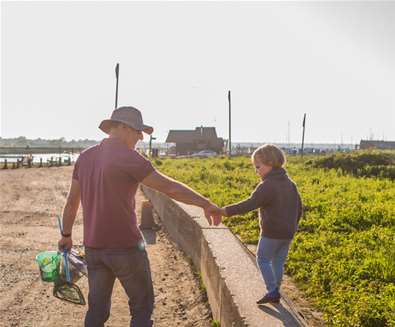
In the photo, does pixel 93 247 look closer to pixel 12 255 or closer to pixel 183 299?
pixel 183 299

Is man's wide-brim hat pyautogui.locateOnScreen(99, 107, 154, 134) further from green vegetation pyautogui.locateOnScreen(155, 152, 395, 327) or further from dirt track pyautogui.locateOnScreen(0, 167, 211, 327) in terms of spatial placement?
dirt track pyautogui.locateOnScreen(0, 167, 211, 327)

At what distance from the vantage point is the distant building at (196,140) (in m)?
80.1

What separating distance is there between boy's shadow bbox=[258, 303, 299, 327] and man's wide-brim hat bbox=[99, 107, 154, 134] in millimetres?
1899

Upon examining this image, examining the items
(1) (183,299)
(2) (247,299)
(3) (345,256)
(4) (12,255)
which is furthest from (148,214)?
(2) (247,299)

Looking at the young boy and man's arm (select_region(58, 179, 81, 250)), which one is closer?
Answer: man's arm (select_region(58, 179, 81, 250))

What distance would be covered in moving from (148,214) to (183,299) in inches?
220

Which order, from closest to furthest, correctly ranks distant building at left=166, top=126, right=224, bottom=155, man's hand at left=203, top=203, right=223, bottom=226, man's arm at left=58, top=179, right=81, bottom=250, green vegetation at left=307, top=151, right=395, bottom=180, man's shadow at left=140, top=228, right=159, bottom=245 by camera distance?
man's arm at left=58, top=179, right=81, bottom=250 → man's hand at left=203, top=203, right=223, bottom=226 → man's shadow at left=140, top=228, right=159, bottom=245 → green vegetation at left=307, top=151, right=395, bottom=180 → distant building at left=166, top=126, right=224, bottom=155

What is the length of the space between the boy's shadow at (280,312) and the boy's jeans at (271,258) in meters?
0.15

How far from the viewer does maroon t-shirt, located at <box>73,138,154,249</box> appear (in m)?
3.39

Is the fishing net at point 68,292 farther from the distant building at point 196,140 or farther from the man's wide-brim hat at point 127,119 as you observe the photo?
the distant building at point 196,140

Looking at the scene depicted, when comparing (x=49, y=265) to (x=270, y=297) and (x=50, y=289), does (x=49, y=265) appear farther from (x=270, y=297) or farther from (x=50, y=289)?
(x=50, y=289)

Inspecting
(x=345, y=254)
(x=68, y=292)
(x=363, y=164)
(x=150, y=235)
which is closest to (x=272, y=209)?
(x=68, y=292)

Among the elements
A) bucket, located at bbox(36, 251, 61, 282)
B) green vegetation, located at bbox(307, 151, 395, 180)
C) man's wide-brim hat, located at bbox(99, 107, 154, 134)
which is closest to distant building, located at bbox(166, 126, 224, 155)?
→ green vegetation, located at bbox(307, 151, 395, 180)

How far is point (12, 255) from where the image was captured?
826 centimetres
